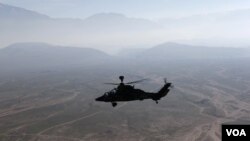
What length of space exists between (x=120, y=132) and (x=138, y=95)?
123696mm

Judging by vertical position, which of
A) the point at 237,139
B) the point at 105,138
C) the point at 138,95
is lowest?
the point at 105,138

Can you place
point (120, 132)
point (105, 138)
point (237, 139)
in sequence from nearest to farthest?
point (237, 139) → point (105, 138) → point (120, 132)

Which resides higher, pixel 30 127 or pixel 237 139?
pixel 237 139

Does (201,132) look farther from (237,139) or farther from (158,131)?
(237,139)

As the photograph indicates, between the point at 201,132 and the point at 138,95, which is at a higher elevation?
the point at 138,95

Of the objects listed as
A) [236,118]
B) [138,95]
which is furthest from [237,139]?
[236,118]

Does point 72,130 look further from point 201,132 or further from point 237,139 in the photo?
point 237,139

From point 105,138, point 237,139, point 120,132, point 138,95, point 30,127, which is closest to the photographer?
point 237,139

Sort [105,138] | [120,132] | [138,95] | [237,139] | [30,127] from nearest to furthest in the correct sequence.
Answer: [237,139] → [138,95] → [105,138] → [120,132] → [30,127]

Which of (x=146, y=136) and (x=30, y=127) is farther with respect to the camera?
(x=30, y=127)

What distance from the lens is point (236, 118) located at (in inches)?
7830

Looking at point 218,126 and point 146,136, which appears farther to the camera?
point 218,126

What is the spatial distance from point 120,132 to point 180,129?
31.4 meters

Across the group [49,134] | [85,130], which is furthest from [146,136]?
[49,134]
